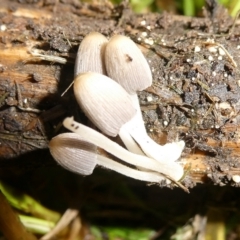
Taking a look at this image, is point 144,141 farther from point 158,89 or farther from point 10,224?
point 10,224

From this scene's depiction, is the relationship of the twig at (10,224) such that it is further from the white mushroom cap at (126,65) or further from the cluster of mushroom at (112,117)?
the white mushroom cap at (126,65)

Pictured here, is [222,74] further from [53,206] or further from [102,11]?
[53,206]

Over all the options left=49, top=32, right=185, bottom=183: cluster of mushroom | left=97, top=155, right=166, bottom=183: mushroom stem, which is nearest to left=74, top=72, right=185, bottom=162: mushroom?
left=49, top=32, right=185, bottom=183: cluster of mushroom

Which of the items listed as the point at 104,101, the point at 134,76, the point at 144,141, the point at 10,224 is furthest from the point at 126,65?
the point at 10,224

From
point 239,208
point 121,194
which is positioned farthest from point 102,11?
point 239,208

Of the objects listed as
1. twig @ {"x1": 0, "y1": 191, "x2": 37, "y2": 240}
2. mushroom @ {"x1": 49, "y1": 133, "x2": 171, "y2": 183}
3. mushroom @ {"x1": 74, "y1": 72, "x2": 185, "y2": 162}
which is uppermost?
mushroom @ {"x1": 74, "y1": 72, "x2": 185, "y2": 162}

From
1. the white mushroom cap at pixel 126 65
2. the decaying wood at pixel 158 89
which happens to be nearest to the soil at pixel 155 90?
the decaying wood at pixel 158 89

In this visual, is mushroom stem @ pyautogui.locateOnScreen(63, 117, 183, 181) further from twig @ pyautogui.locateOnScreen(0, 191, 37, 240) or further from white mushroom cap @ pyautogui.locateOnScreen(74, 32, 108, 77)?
twig @ pyautogui.locateOnScreen(0, 191, 37, 240)
